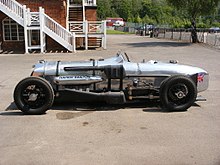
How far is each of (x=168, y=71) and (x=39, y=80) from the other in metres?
2.74

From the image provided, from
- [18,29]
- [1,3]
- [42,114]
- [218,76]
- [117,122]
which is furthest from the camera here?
[18,29]

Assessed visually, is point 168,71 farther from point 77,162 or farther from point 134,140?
point 77,162

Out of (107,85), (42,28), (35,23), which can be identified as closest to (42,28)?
(42,28)

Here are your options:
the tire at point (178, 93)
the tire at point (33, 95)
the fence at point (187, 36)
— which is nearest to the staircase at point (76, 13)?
the fence at point (187, 36)

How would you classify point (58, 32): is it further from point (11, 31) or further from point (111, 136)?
point (111, 136)

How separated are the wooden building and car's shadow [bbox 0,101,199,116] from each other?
14110 mm

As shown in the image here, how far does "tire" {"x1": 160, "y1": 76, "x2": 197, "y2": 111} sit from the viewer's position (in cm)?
675

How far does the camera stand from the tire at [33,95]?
21.6 feet

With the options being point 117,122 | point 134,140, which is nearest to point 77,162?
point 134,140

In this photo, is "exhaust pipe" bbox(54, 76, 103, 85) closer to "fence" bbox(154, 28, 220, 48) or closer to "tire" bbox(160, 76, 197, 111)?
"tire" bbox(160, 76, 197, 111)

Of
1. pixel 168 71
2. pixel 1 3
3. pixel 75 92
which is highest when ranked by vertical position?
pixel 1 3

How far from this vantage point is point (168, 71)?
711cm

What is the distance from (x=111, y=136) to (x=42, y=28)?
54.4 feet

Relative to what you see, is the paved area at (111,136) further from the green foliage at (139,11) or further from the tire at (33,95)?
the green foliage at (139,11)
